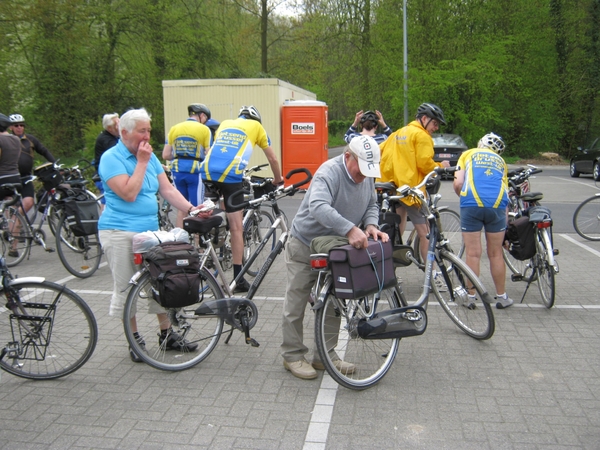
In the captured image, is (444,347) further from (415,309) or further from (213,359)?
(213,359)

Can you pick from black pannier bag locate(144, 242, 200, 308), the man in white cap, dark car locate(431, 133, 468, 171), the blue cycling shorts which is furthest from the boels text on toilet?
black pannier bag locate(144, 242, 200, 308)

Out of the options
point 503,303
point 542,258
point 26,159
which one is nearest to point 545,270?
point 542,258

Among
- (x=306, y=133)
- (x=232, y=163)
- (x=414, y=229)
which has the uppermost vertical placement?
(x=306, y=133)

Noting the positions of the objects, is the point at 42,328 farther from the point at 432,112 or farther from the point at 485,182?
the point at 432,112

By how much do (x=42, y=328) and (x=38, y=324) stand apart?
0.04 m

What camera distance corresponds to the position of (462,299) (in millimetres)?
4844

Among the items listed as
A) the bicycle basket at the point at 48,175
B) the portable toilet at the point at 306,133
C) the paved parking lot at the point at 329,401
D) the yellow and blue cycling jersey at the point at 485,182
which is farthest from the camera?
the portable toilet at the point at 306,133

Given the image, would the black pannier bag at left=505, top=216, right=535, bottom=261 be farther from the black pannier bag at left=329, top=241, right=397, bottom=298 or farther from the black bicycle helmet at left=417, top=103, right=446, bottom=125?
the black pannier bag at left=329, top=241, right=397, bottom=298

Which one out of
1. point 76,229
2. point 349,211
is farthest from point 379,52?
point 349,211

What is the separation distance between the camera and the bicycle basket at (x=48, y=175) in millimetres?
7730

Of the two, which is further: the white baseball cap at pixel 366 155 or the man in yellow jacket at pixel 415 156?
the man in yellow jacket at pixel 415 156

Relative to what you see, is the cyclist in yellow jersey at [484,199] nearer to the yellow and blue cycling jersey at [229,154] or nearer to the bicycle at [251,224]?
the bicycle at [251,224]

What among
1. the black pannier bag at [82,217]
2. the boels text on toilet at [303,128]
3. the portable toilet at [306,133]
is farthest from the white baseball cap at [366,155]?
the boels text on toilet at [303,128]

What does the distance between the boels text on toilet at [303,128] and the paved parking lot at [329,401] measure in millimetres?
11853
